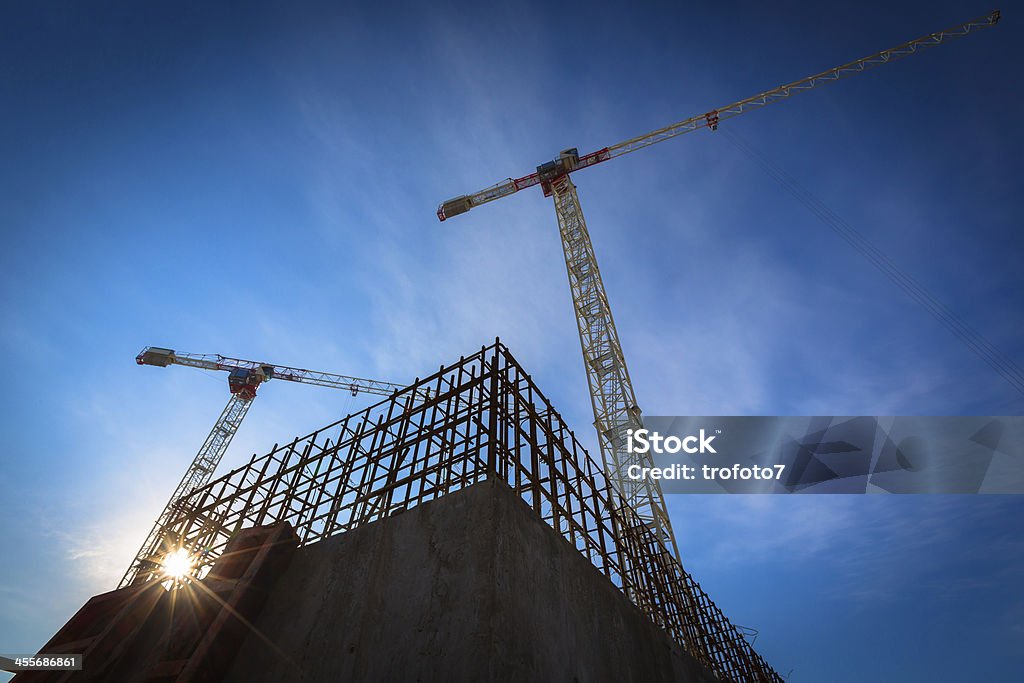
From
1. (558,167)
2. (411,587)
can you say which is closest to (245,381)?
(558,167)

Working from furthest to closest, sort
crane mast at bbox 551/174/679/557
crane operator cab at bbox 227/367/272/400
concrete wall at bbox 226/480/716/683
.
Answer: crane operator cab at bbox 227/367/272/400
crane mast at bbox 551/174/679/557
concrete wall at bbox 226/480/716/683

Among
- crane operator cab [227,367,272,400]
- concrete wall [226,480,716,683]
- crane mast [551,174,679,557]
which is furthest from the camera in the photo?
crane operator cab [227,367,272,400]

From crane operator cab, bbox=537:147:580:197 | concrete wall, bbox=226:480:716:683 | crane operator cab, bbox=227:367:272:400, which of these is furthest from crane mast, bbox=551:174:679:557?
crane operator cab, bbox=227:367:272:400

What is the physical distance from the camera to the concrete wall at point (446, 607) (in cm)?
512

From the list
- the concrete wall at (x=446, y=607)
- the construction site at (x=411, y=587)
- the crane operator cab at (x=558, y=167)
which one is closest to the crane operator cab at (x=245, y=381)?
the crane operator cab at (x=558, y=167)

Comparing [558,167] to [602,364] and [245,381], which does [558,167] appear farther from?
[245,381]

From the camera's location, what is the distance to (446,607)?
5.38 metres

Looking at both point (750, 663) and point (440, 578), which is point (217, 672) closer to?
point (440, 578)

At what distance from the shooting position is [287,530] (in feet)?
27.3

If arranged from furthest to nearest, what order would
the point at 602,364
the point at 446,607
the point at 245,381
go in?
the point at 245,381 < the point at 602,364 < the point at 446,607

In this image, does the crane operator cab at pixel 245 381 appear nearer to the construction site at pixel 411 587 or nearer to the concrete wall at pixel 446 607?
the construction site at pixel 411 587

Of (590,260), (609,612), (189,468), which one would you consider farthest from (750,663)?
(189,468)

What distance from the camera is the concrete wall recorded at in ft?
16.8

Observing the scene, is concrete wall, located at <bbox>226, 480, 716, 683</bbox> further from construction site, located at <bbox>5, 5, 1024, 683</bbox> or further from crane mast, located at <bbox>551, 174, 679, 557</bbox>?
crane mast, located at <bbox>551, 174, 679, 557</bbox>
